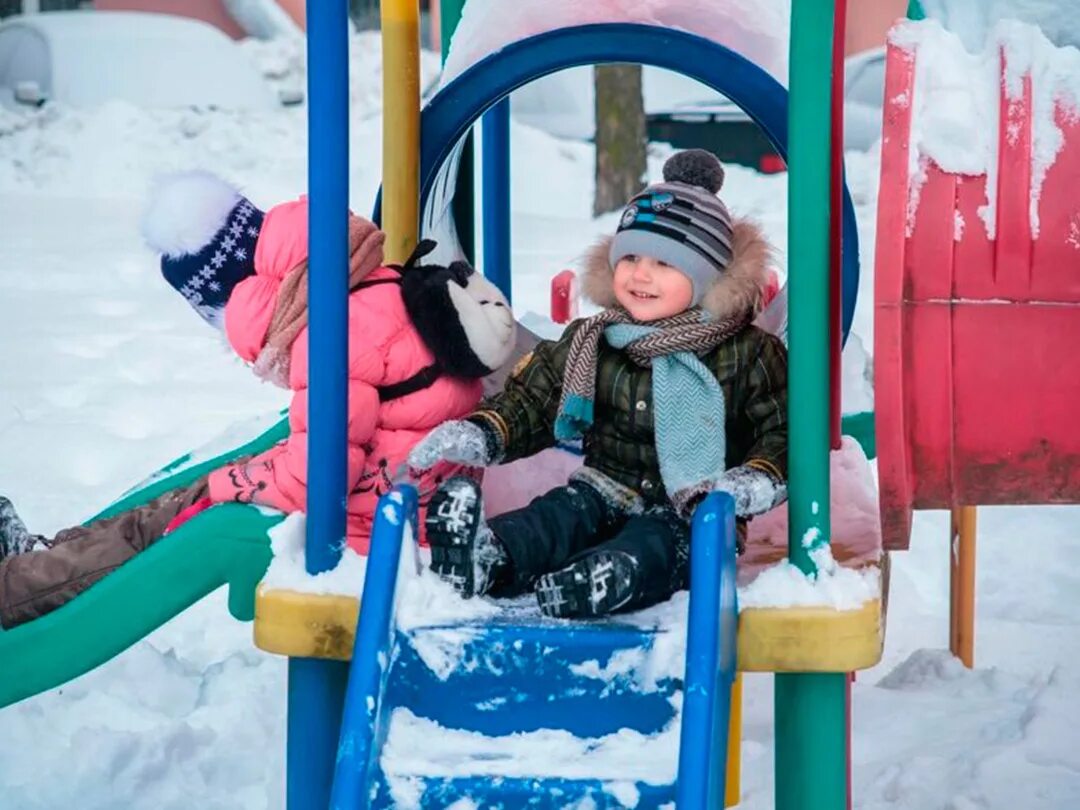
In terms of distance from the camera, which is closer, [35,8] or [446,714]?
[446,714]

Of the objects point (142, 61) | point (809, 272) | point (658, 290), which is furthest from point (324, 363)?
point (142, 61)

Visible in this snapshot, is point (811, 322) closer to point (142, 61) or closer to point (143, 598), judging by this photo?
point (143, 598)

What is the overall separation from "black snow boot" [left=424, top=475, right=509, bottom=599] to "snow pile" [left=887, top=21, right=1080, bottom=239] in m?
0.79

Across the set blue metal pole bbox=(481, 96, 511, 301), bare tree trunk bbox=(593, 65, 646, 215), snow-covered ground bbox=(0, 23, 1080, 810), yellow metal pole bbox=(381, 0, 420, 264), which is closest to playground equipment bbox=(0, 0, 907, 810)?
snow-covered ground bbox=(0, 23, 1080, 810)

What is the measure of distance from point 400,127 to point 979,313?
1.38 meters

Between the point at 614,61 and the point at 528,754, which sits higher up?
the point at 614,61

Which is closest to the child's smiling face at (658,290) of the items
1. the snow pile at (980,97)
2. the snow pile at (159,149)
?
the snow pile at (980,97)

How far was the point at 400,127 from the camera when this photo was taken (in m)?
3.28

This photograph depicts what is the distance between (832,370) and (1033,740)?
1.27 meters

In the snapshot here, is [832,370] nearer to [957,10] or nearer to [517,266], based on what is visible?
[957,10]

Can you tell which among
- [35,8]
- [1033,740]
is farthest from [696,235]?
[35,8]

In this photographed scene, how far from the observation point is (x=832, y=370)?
2.55 metres

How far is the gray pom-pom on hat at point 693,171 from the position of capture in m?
3.01

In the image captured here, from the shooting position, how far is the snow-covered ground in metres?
3.23
